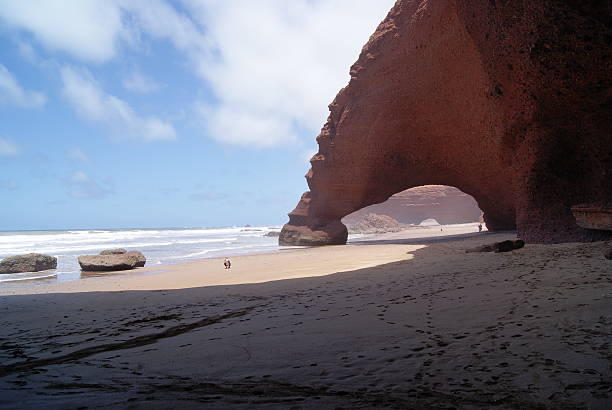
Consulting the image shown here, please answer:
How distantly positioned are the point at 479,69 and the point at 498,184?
716 cm

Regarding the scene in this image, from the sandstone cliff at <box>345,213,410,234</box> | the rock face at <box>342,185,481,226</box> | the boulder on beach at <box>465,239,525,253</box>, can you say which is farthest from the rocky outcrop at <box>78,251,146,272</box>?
the rock face at <box>342,185,481,226</box>

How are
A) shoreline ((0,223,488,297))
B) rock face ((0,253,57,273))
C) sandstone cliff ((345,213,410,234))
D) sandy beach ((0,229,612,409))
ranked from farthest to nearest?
sandstone cliff ((345,213,410,234))
rock face ((0,253,57,273))
shoreline ((0,223,488,297))
sandy beach ((0,229,612,409))

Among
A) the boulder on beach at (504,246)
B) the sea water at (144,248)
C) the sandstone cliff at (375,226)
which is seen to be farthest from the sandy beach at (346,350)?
the sandstone cliff at (375,226)

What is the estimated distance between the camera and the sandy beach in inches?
66.6

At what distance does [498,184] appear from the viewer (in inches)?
659

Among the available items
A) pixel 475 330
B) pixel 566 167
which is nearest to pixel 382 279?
pixel 475 330

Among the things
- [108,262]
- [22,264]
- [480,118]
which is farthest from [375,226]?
[22,264]

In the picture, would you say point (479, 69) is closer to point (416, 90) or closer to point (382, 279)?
point (416, 90)

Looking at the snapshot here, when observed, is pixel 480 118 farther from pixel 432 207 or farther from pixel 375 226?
pixel 432 207

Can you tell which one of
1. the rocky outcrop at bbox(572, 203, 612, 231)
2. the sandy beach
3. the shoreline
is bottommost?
the shoreline

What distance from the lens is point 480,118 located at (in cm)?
1366

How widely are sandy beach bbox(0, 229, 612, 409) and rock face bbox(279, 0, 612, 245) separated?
4.82 meters

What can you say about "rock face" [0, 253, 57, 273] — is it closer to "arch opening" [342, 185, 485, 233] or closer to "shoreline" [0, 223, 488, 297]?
"shoreline" [0, 223, 488, 297]

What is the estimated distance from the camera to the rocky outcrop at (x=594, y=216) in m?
7.34
